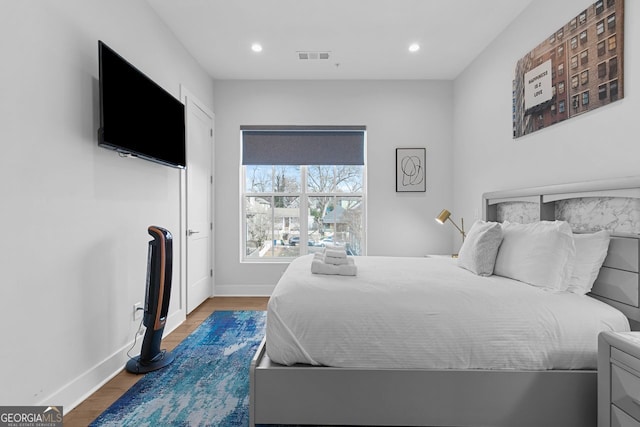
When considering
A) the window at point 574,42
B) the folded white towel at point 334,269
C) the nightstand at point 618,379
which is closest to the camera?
the nightstand at point 618,379

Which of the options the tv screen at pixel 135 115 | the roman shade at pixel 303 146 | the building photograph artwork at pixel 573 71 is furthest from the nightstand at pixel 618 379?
the roman shade at pixel 303 146

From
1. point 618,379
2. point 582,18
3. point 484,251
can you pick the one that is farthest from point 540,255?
point 582,18

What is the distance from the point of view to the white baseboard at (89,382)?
1.68 metres

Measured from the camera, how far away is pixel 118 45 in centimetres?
218

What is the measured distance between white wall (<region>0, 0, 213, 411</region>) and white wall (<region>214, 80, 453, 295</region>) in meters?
1.59

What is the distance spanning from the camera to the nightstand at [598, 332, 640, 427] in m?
1.18

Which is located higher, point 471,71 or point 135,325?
point 471,71

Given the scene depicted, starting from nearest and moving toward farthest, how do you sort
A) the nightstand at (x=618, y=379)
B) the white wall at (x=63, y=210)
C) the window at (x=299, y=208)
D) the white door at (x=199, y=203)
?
1. the nightstand at (x=618, y=379)
2. the white wall at (x=63, y=210)
3. the white door at (x=199, y=203)
4. the window at (x=299, y=208)

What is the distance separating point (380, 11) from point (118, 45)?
210cm

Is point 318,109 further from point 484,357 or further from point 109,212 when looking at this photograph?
point 484,357

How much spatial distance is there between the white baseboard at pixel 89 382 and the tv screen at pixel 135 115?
4.62ft

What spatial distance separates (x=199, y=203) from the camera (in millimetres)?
3547

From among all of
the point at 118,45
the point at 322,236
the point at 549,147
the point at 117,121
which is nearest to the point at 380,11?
the point at 549,147

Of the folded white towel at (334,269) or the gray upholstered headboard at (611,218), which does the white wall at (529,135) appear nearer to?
the gray upholstered headboard at (611,218)
